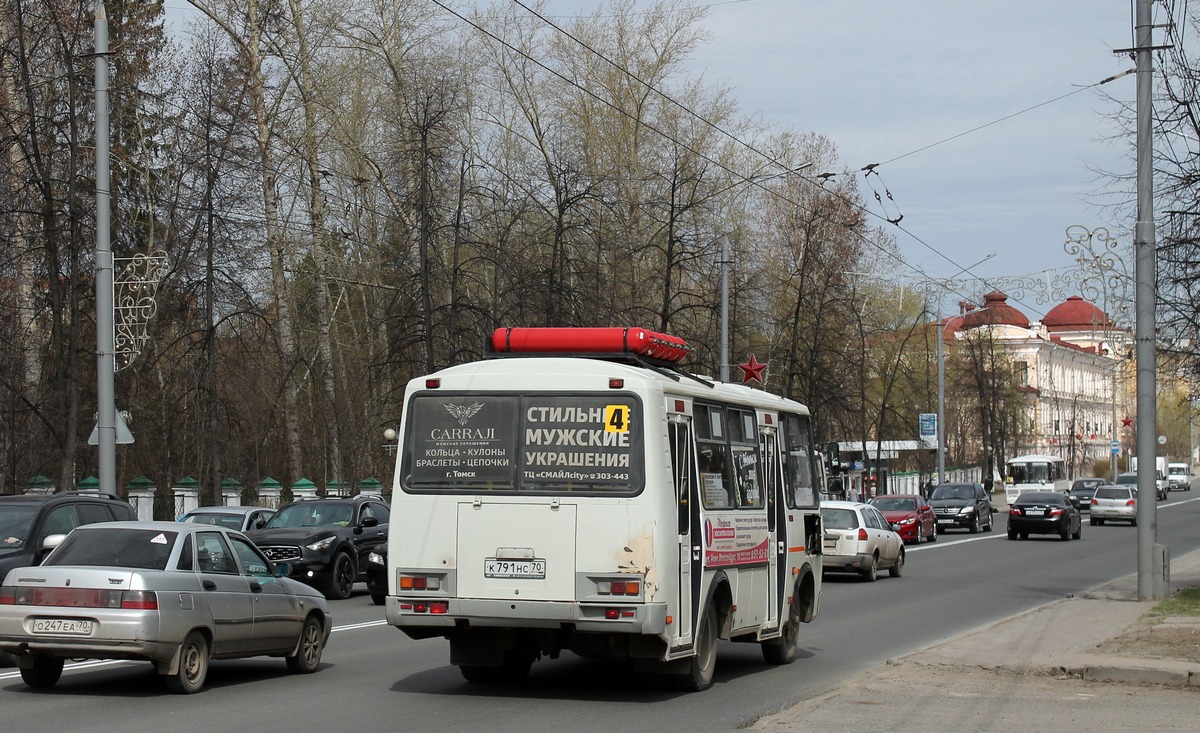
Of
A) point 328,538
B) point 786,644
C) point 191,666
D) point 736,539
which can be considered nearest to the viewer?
point 191,666

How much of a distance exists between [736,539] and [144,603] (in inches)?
200

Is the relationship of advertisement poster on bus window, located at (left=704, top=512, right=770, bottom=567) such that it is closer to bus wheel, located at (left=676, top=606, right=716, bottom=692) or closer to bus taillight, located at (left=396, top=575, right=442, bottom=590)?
bus wheel, located at (left=676, top=606, right=716, bottom=692)

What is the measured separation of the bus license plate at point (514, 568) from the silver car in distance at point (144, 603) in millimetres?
2508

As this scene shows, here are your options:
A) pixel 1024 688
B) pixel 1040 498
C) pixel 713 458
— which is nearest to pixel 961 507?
pixel 1040 498

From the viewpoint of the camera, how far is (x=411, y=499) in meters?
11.7

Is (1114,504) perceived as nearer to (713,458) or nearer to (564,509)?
(713,458)

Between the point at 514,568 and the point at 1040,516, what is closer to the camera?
the point at 514,568

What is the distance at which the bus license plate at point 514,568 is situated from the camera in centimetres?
1127

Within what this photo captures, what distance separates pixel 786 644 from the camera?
14836mm

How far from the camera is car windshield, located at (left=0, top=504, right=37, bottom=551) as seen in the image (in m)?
14.4

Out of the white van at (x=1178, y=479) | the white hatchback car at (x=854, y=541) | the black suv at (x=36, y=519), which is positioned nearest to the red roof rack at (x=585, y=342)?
the black suv at (x=36, y=519)

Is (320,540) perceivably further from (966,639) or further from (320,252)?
(320,252)

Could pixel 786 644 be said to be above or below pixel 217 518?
below

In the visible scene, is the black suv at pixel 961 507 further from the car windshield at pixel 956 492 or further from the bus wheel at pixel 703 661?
the bus wheel at pixel 703 661
